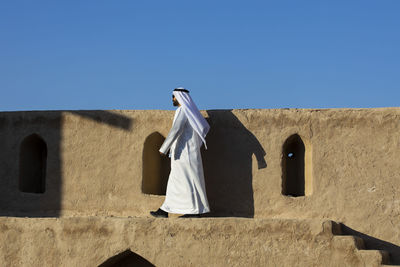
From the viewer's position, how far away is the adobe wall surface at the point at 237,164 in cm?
1023

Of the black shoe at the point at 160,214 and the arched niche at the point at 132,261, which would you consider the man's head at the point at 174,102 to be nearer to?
the black shoe at the point at 160,214

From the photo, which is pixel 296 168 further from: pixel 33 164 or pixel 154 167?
pixel 33 164

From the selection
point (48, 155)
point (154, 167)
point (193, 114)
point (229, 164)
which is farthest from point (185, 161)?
point (48, 155)

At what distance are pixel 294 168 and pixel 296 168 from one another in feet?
0.12

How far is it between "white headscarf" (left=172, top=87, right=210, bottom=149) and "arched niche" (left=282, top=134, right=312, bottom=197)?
3.82 feet

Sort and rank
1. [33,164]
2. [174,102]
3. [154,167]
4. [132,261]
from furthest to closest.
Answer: [33,164] → [154,167] → [132,261] → [174,102]

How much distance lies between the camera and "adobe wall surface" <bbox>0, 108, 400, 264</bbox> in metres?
10.2

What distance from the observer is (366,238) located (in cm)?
1003

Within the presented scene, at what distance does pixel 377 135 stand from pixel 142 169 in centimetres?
335

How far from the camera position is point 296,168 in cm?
1117

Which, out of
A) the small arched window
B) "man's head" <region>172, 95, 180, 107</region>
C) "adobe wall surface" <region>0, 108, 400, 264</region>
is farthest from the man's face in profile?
the small arched window

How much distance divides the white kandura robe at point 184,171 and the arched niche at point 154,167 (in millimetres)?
752

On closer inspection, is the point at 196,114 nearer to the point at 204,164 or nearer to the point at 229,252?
the point at 204,164

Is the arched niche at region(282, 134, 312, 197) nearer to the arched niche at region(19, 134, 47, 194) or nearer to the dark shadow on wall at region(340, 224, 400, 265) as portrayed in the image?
the dark shadow on wall at region(340, 224, 400, 265)
